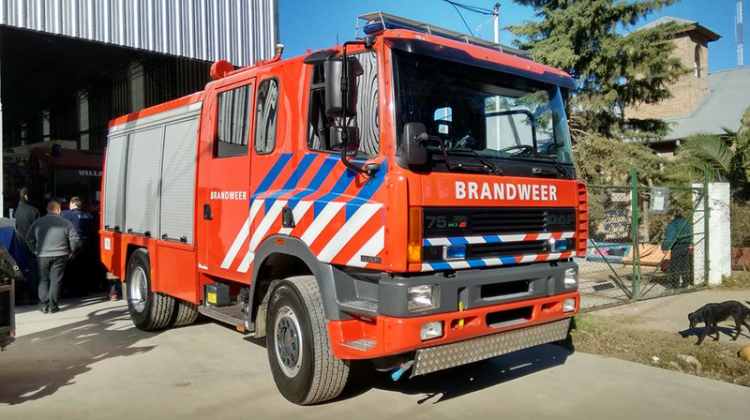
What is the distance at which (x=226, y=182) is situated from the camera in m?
6.03

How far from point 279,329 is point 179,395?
3.66 ft

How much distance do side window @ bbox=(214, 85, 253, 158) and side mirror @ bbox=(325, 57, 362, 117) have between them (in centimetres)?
176

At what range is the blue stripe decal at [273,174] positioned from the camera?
5.19 meters

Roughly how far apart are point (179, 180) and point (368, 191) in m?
3.48

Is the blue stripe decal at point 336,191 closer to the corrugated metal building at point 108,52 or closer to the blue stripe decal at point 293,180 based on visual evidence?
the blue stripe decal at point 293,180

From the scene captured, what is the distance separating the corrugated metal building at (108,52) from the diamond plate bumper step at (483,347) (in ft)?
29.6

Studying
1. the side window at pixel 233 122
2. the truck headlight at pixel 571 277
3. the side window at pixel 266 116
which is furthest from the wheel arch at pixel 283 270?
the truck headlight at pixel 571 277

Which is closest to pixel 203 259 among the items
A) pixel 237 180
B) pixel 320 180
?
pixel 237 180

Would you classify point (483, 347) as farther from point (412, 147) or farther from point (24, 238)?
point (24, 238)

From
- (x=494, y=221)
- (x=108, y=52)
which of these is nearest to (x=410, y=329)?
(x=494, y=221)

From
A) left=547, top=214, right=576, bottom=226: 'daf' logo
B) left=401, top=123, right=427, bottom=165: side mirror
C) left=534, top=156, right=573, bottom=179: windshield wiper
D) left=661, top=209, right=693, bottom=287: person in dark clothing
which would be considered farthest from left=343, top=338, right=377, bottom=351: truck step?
left=661, top=209, right=693, bottom=287: person in dark clothing

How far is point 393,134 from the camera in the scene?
13.9 ft

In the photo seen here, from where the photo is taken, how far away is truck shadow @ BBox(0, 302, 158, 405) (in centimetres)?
552

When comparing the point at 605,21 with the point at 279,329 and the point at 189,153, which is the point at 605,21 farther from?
the point at 279,329
